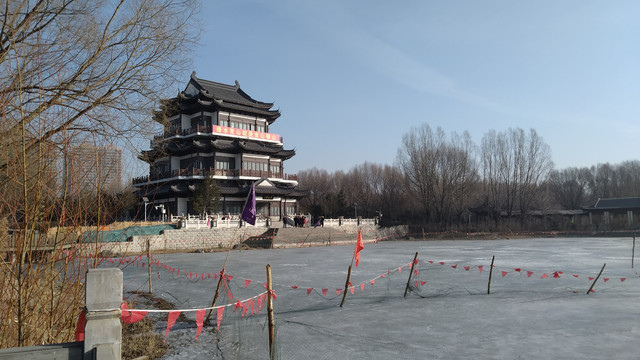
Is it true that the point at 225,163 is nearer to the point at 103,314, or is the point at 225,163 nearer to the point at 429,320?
the point at 429,320

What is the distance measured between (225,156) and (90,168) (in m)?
35.6

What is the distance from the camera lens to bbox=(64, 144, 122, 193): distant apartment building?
4.21 meters

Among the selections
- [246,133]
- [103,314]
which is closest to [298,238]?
[246,133]

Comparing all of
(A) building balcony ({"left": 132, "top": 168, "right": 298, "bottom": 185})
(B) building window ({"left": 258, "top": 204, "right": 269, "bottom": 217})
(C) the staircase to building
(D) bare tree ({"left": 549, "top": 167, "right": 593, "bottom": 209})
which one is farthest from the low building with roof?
(A) building balcony ({"left": 132, "top": 168, "right": 298, "bottom": 185})

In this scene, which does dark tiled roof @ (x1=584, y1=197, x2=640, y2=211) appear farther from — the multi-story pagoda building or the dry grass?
the dry grass

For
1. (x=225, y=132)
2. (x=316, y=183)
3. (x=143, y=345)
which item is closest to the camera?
(x=143, y=345)

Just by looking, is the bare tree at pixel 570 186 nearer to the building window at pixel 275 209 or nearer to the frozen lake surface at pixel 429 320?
the building window at pixel 275 209

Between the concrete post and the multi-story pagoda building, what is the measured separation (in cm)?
3265

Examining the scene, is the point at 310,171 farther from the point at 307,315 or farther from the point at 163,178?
the point at 307,315

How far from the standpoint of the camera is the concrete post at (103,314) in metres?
3.16

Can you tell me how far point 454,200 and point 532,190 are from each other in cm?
862

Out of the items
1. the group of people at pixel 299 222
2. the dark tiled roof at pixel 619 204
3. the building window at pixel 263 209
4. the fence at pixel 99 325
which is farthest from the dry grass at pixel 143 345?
the dark tiled roof at pixel 619 204

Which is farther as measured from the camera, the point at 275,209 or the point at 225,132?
the point at 275,209

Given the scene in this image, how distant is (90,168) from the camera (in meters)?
4.30
